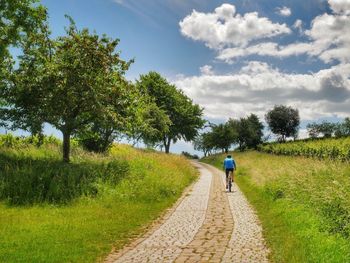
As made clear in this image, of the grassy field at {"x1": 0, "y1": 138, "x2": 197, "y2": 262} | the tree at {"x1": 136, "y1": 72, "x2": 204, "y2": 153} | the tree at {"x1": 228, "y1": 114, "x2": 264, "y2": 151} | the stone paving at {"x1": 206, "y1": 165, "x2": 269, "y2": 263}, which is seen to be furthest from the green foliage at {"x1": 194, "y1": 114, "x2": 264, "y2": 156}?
the stone paving at {"x1": 206, "y1": 165, "x2": 269, "y2": 263}

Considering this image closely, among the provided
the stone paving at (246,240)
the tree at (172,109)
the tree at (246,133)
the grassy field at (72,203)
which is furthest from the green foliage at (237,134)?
the stone paving at (246,240)

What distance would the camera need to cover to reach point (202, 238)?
1209 cm

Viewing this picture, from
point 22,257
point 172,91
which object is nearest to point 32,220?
point 22,257

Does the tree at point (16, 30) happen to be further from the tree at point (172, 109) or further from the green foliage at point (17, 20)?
the tree at point (172, 109)

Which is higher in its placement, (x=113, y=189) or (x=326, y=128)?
(x=326, y=128)

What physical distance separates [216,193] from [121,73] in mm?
8791

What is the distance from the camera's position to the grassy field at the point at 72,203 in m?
10.9

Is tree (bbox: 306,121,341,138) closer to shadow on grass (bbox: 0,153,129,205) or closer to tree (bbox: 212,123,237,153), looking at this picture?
tree (bbox: 212,123,237,153)

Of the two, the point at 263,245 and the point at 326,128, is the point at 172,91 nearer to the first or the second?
the point at 263,245

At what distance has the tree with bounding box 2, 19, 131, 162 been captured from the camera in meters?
22.1

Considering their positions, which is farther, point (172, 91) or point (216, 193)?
point (172, 91)

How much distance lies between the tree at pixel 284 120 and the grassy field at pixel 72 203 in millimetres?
77378

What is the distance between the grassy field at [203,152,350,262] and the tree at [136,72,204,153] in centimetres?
3918

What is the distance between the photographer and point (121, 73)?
2488 cm
